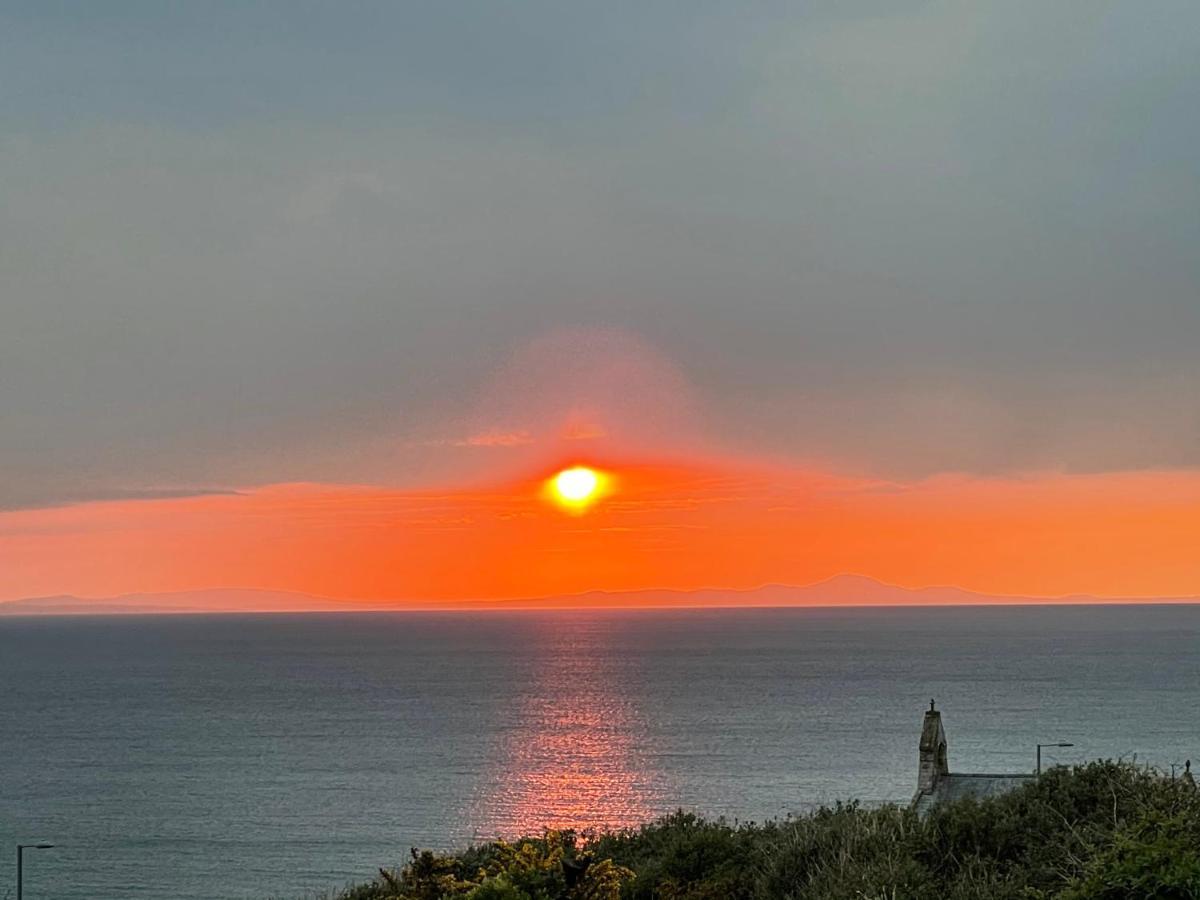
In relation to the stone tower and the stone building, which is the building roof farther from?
the stone tower

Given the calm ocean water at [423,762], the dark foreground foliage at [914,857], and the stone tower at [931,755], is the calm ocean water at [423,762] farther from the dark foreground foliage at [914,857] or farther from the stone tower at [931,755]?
the dark foreground foliage at [914,857]

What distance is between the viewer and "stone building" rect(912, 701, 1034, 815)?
120 feet

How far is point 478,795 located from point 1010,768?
147 ft

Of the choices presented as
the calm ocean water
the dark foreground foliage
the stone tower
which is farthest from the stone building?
the calm ocean water

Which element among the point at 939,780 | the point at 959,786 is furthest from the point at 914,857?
the point at 939,780

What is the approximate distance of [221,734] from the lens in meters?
154

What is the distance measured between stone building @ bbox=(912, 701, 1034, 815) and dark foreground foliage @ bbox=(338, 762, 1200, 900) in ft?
38.1

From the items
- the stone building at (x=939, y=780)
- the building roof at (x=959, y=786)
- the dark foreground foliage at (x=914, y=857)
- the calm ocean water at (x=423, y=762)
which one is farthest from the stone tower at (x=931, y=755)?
the calm ocean water at (x=423, y=762)

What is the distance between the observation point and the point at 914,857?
2106cm

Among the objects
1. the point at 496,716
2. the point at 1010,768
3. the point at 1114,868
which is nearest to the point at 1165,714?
the point at 1010,768

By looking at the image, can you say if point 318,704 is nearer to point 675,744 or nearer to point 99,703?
point 99,703

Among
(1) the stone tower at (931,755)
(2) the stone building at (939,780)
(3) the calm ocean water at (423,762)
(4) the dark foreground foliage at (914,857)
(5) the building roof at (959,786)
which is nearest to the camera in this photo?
(4) the dark foreground foliage at (914,857)

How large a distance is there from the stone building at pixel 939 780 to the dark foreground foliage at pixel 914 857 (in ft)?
38.1

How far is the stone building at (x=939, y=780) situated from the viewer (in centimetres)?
3659
